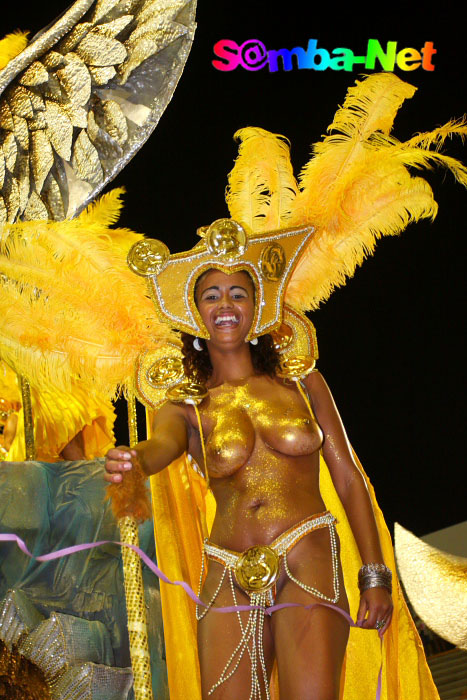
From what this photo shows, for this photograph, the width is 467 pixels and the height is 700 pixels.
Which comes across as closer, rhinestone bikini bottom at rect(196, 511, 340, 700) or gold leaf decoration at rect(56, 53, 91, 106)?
rhinestone bikini bottom at rect(196, 511, 340, 700)

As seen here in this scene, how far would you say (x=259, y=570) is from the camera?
2951 millimetres

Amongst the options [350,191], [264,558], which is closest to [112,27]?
[350,191]

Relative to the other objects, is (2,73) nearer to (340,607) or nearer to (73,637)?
(73,637)

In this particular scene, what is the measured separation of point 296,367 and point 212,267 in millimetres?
487

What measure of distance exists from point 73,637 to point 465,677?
11.1 ft

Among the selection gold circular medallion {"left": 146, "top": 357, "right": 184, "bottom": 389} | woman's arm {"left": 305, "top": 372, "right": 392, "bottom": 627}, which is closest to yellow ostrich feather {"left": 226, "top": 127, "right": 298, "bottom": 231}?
gold circular medallion {"left": 146, "top": 357, "right": 184, "bottom": 389}

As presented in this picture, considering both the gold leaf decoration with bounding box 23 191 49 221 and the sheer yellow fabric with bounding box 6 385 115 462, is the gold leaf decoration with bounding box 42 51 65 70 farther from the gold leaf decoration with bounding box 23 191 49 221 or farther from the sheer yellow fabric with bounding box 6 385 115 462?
the sheer yellow fabric with bounding box 6 385 115 462

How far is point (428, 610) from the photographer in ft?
18.3

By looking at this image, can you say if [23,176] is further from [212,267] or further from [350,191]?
[350,191]

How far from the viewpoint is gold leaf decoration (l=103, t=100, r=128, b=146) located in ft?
15.5

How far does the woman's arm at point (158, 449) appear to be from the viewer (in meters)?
2.72

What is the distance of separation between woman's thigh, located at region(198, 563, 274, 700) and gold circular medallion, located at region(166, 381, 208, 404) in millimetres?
659

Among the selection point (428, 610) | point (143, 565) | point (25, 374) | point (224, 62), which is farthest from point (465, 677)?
point (224, 62)

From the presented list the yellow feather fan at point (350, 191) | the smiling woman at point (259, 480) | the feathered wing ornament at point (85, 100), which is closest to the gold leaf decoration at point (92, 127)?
the feathered wing ornament at point (85, 100)
